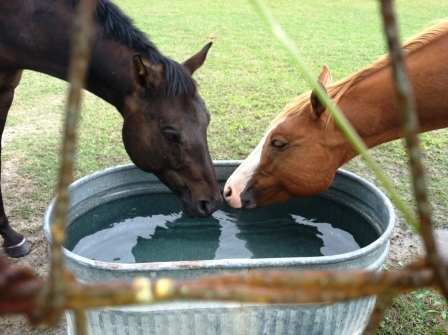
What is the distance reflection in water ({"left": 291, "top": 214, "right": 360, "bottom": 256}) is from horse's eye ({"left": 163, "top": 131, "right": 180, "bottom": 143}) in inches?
39.7

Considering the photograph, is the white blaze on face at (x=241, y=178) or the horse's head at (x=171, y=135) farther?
the white blaze on face at (x=241, y=178)

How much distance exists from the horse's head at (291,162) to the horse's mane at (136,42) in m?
0.45

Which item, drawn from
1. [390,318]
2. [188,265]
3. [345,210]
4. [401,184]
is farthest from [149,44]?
[401,184]

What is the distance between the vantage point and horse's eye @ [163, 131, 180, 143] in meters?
1.78

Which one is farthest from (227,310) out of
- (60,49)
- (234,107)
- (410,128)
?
(234,107)

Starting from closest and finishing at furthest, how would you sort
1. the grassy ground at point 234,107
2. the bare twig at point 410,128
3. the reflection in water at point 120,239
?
1. the bare twig at point 410,128
2. the reflection in water at point 120,239
3. the grassy ground at point 234,107

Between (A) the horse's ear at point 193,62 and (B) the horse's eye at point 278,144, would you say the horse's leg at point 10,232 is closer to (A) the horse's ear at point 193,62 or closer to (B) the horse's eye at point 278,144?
(A) the horse's ear at point 193,62

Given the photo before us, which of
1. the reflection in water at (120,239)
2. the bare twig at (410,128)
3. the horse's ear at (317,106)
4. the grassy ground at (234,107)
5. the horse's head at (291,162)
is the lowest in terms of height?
the bare twig at (410,128)

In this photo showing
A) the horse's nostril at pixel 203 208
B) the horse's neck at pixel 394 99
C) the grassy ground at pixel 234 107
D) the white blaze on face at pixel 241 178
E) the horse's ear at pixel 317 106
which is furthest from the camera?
the grassy ground at pixel 234 107

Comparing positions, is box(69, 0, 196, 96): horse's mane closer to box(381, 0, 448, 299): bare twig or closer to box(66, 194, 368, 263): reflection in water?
box(66, 194, 368, 263): reflection in water

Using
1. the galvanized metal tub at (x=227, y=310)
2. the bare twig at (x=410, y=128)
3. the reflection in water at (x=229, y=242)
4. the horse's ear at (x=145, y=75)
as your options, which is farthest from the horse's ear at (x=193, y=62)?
the bare twig at (x=410, y=128)

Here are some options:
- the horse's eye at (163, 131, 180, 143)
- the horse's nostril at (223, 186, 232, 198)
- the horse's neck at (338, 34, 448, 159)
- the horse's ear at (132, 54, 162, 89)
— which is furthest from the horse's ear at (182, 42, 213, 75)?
the horse's neck at (338, 34, 448, 159)

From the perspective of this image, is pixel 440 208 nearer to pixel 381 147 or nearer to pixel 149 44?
pixel 381 147

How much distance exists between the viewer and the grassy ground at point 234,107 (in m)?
2.73
